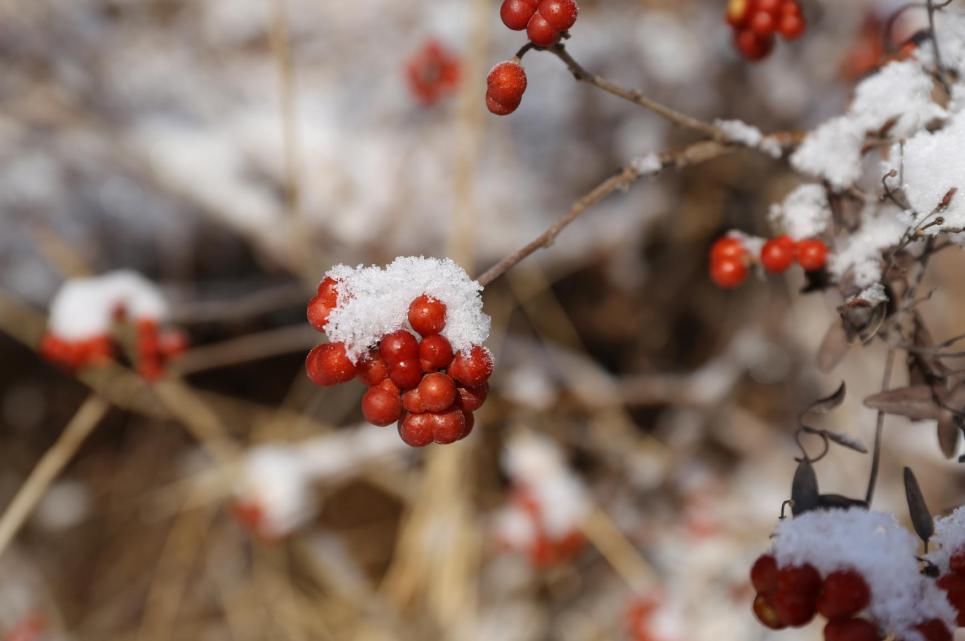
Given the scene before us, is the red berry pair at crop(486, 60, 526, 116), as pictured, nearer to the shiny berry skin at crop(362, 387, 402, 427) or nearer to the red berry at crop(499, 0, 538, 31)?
the red berry at crop(499, 0, 538, 31)

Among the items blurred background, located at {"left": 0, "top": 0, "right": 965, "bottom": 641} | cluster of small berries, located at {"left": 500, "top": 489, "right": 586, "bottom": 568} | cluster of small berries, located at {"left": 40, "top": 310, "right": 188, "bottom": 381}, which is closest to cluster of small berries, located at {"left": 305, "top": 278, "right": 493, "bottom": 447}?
cluster of small berries, located at {"left": 40, "top": 310, "right": 188, "bottom": 381}

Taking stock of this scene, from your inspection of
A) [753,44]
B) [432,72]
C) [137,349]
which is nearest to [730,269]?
[753,44]

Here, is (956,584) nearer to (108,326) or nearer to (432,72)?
(108,326)

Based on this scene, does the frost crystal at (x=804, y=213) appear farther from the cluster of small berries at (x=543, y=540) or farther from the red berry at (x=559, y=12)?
the cluster of small berries at (x=543, y=540)

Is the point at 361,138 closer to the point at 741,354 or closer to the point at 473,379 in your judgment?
the point at 741,354

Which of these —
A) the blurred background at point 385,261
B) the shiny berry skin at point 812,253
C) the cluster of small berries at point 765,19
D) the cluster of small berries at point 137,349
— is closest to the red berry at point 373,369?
the shiny berry skin at point 812,253

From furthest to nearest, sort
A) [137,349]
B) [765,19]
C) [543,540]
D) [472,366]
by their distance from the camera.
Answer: [543,540]
[137,349]
[765,19]
[472,366]

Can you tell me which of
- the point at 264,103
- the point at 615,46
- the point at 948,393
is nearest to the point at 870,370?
the point at 615,46
